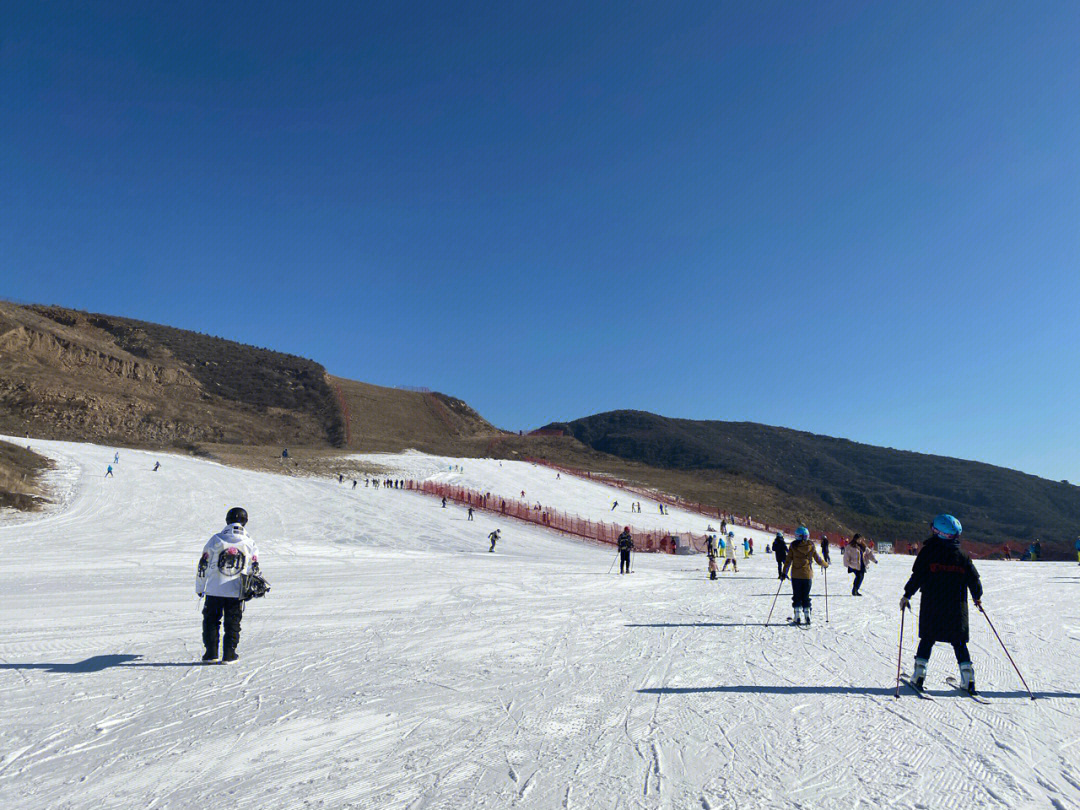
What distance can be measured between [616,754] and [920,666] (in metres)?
3.35

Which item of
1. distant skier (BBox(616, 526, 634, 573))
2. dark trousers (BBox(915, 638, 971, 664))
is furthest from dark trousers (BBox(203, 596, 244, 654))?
distant skier (BBox(616, 526, 634, 573))

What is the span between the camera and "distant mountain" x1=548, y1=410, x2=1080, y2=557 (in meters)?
89.4

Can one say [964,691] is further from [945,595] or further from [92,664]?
[92,664]

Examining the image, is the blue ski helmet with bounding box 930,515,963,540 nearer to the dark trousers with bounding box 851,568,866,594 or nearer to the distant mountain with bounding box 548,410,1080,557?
the dark trousers with bounding box 851,568,866,594

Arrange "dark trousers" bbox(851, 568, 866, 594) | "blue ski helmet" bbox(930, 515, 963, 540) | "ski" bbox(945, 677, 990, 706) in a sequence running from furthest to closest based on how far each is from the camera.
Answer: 1. "dark trousers" bbox(851, 568, 866, 594)
2. "blue ski helmet" bbox(930, 515, 963, 540)
3. "ski" bbox(945, 677, 990, 706)

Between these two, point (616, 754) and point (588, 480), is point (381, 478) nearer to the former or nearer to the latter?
Result: point (588, 480)

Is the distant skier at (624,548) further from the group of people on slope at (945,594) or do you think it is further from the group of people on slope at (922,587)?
the group of people on slope at (945,594)

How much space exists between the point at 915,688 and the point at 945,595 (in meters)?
0.88

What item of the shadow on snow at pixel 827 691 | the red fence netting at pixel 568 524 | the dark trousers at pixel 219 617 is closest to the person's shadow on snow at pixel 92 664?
the dark trousers at pixel 219 617

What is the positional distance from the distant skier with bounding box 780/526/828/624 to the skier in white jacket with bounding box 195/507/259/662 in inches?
282

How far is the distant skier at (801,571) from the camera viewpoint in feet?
28.2

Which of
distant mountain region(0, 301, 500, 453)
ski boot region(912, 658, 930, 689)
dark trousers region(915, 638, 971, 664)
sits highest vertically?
distant mountain region(0, 301, 500, 453)

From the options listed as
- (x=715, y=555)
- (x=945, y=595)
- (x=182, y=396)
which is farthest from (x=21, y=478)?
(x=182, y=396)

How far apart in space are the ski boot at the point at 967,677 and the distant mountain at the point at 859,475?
7673 centimetres
